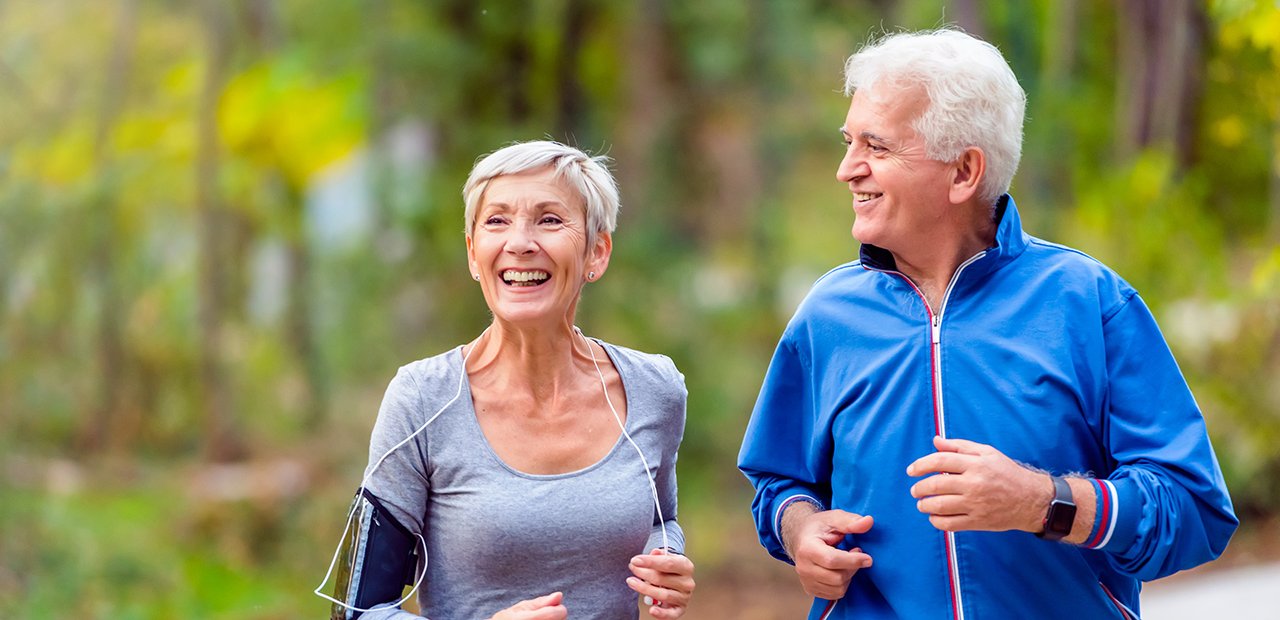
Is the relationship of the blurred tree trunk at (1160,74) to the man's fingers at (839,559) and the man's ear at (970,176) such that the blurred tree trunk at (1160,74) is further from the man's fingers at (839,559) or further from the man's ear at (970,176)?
the man's fingers at (839,559)

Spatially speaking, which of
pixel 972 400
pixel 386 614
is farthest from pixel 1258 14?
pixel 386 614

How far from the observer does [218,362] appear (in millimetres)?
6684

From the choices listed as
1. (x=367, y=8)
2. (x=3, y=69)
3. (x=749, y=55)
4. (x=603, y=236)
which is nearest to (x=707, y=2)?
(x=749, y=55)

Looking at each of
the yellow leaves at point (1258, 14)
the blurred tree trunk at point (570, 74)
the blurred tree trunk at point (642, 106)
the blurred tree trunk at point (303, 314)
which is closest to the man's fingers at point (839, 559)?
the yellow leaves at point (1258, 14)

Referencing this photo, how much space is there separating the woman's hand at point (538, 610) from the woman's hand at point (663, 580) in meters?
0.11

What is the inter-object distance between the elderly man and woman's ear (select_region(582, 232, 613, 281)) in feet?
1.00

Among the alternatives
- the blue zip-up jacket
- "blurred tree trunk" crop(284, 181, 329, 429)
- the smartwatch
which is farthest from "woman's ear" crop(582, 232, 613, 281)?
"blurred tree trunk" crop(284, 181, 329, 429)

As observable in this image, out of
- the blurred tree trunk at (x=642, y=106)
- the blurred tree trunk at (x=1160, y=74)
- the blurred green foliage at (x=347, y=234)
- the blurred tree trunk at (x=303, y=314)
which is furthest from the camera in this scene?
the blurred tree trunk at (x=642, y=106)

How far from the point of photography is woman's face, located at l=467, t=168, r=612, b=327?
5.44 feet

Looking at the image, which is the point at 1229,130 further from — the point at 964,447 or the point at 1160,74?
the point at 964,447

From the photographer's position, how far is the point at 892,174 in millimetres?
1665

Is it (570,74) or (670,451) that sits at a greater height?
(570,74)

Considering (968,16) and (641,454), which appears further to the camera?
(968,16)

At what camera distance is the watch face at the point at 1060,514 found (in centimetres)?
148
